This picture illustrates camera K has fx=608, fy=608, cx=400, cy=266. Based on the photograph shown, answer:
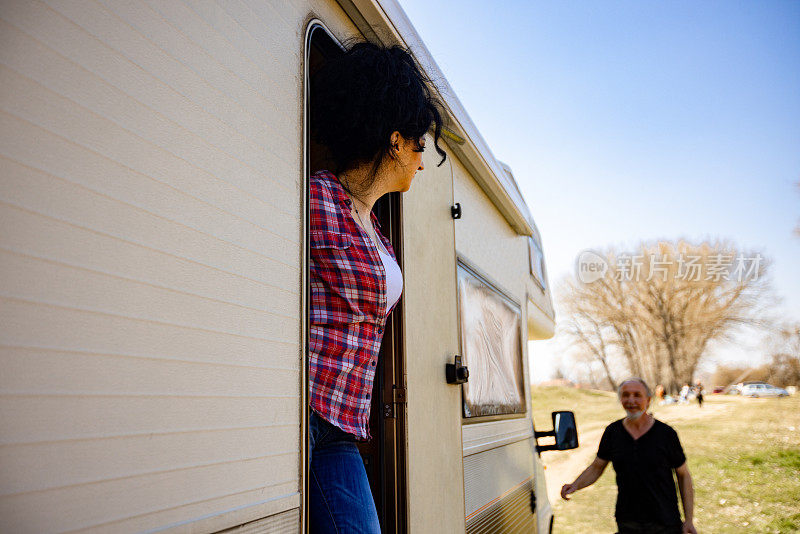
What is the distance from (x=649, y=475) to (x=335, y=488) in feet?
9.76

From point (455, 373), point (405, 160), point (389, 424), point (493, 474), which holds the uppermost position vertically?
point (405, 160)

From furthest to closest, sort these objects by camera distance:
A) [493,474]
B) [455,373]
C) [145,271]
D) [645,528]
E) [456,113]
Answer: [645,528]
[493,474]
[456,113]
[455,373]
[145,271]

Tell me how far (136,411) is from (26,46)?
0.53 m

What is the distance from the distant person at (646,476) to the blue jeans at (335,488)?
2.86 metres

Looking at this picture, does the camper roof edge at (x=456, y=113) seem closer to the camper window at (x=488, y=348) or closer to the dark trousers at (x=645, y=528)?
the camper window at (x=488, y=348)

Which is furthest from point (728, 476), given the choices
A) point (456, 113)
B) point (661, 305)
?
point (661, 305)

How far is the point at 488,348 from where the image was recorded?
10.2ft

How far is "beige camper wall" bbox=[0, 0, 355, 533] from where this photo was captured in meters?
0.78

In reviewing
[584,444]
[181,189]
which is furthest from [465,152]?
[584,444]

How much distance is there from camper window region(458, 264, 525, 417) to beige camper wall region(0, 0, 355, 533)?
4.88 feet

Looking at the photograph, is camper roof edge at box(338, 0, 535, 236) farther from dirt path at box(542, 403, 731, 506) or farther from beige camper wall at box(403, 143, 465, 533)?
dirt path at box(542, 403, 731, 506)

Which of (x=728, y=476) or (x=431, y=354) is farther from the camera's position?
(x=728, y=476)

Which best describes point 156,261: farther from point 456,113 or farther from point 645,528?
point 645,528

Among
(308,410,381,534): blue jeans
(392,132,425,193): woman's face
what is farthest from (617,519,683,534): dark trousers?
(392,132,425,193): woman's face
